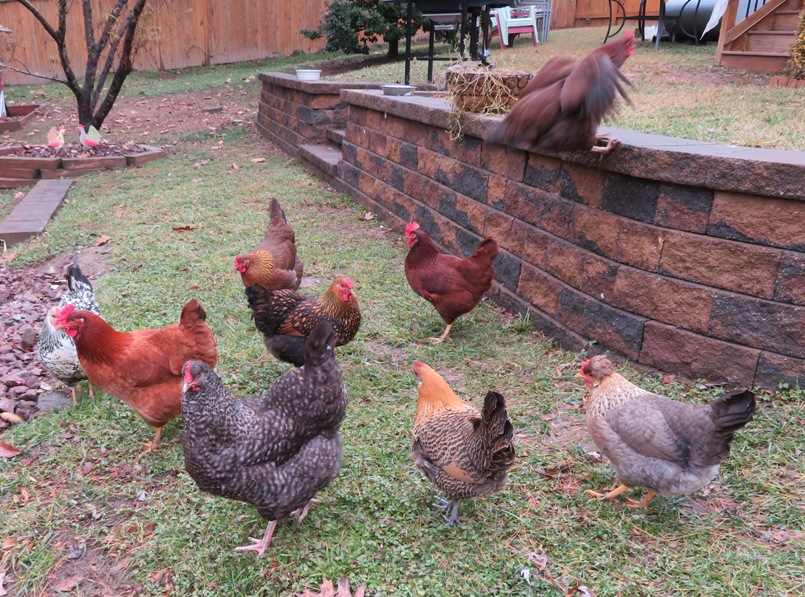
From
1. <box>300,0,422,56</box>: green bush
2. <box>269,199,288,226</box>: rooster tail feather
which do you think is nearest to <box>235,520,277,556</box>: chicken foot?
<box>269,199,288,226</box>: rooster tail feather

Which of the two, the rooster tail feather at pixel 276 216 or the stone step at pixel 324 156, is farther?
the stone step at pixel 324 156

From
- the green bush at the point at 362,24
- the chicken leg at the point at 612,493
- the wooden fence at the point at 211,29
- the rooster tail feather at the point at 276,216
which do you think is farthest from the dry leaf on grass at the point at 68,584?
the wooden fence at the point at 211,29

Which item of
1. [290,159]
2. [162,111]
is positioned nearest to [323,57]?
[162,111]

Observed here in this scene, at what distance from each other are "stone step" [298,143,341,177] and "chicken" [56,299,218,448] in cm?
601

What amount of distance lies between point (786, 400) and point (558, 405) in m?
1.30

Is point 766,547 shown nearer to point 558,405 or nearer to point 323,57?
point 558,405

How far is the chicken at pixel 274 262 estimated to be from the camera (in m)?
4.85

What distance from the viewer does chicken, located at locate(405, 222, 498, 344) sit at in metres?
4.57

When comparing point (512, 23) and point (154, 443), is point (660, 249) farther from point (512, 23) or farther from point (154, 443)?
point (512, 23)

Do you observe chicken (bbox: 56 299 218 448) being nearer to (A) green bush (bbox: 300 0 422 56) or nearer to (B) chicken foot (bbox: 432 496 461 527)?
(B) chicken foot (bbox: 432 496 461 527)

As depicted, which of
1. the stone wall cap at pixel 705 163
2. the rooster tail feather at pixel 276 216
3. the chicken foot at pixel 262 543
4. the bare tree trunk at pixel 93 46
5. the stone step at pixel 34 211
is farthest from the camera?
the bare tree trunk at pixel 93 46

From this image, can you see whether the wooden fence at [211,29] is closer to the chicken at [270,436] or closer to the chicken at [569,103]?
the chicken at [569,103]

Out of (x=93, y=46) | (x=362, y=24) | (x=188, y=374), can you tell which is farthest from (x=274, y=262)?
(x=362, y=24)

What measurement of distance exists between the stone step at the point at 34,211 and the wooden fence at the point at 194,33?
1133 centimetres
